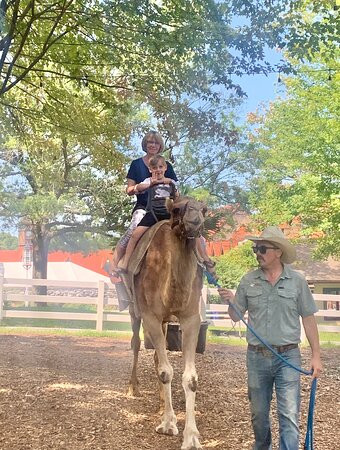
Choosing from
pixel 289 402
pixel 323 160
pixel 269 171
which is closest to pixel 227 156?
pixel 269 171

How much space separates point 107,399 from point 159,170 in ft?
5.74

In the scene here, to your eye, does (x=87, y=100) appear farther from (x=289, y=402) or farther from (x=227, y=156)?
(x=289, y=402)

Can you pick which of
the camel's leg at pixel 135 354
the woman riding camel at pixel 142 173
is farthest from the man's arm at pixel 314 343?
the camel's leg at pixel 135 354

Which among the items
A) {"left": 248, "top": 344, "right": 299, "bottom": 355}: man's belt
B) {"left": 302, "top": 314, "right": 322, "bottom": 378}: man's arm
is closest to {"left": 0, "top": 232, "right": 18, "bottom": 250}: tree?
{"left": 248, "top": 344, "right": 299, "bottom": 355}: man's belt

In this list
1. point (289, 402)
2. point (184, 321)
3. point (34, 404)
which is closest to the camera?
point (289, 402)

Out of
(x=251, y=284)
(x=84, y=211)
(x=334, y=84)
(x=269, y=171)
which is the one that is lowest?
(x=251, y=284)

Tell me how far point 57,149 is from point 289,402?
2.89m

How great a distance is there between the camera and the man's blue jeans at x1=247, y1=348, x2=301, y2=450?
232cm

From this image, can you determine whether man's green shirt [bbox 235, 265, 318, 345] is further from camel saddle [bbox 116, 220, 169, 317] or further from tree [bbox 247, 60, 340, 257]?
tree [bbox 247, 60, 340, 257]

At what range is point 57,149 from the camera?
4473mm

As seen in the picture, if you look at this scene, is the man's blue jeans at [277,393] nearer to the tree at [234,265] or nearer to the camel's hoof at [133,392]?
the tree at [234,265]

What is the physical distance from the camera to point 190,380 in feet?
9.78

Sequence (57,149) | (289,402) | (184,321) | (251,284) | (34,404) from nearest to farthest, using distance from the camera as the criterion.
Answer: (289,402), (251,284), (184,321), (34,404), (57,149)

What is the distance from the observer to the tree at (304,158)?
12.3 ft
